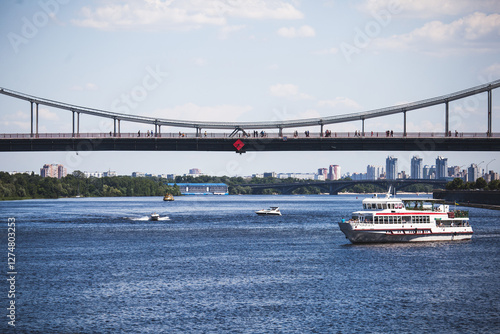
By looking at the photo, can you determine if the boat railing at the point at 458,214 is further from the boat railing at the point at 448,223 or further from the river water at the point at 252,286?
the river water at the point at 252,286

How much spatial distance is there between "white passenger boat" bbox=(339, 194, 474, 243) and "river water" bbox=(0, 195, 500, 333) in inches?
87.6

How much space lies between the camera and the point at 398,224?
278 ft

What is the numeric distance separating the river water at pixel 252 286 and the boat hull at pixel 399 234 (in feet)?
5.85

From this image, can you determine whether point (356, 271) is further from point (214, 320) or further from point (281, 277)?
point (214, 320)

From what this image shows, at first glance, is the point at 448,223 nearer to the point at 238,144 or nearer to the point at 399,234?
the point at 399,234

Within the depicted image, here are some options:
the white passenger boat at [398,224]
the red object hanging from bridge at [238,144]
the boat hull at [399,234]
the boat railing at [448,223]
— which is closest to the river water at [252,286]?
the boat hull at [399,234]

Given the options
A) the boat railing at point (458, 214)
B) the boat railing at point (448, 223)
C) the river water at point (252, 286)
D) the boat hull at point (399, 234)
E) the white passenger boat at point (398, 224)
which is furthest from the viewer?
the boat railing at point (458, 214)

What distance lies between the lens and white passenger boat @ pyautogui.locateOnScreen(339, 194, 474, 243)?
83125 mm

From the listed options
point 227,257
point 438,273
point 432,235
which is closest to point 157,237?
point 227,257

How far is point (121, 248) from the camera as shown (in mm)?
80500

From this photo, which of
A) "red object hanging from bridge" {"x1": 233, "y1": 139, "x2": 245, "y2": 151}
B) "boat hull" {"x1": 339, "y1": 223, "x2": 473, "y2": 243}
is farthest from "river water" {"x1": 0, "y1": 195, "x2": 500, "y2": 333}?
"red object hanging from bridge" {"x1": 233, "y1": 139, "x2": 245, "y2": 151}

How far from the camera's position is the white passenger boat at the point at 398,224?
83.1 m

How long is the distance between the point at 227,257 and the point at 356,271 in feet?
52.7

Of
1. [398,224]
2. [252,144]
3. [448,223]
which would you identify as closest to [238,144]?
[252,144]
